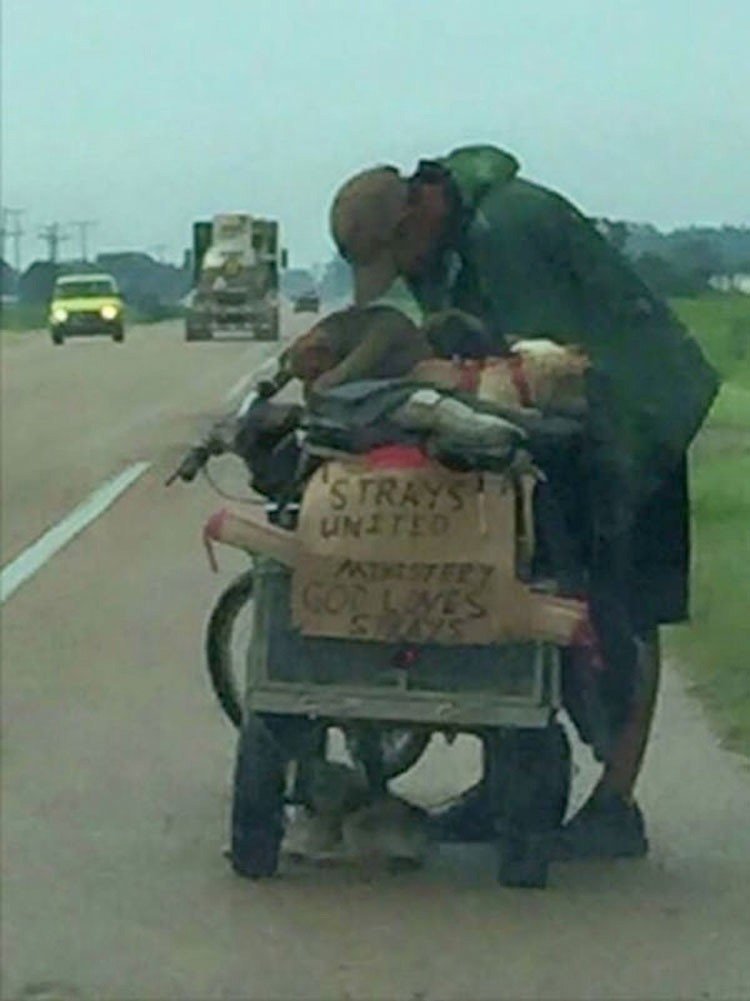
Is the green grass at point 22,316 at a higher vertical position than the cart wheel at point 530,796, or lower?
higher

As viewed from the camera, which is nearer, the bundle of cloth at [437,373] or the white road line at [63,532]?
the bundle of cloth at [437,373]

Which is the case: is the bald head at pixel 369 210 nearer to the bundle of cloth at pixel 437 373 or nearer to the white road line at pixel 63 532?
the bundle of cloth at pixel 437 373

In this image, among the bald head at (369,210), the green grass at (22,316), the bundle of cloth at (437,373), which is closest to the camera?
the bald head at (369,210)

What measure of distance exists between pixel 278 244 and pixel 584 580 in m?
1.08

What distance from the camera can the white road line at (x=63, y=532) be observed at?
54.1ft

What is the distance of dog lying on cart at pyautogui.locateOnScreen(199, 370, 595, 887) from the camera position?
21.3 feet

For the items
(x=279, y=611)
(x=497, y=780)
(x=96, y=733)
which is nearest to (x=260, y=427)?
(x=279, y=611)

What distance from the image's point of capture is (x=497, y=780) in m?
7.46

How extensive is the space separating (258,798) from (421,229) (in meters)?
2.84

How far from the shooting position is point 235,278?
6008 millimetres

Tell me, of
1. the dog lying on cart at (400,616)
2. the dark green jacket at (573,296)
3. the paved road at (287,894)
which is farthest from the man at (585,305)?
the paved road at (287,894)

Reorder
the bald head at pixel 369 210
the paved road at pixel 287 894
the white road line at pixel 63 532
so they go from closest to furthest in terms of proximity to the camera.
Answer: the bald head at pixel 369 210, the paved road at pixel 287 894, the white road line at pixel 63 532

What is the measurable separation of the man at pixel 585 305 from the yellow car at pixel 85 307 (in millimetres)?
1242

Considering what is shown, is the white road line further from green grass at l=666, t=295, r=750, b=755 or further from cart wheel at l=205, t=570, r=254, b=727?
green grass at l=666, t=295, r=750, b=755
